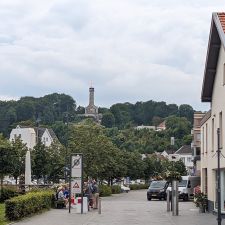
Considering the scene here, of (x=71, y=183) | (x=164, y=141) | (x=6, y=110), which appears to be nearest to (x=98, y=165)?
(x=71, y=183)

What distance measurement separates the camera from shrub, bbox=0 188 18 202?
39.7 m

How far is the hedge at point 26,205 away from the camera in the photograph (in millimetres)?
26297

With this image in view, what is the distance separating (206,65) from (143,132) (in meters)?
121

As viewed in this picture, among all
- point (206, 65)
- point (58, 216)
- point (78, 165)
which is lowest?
point (58, 216)

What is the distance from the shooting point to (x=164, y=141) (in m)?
161

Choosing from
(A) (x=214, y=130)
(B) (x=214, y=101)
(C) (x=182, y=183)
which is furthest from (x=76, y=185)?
(C) (x=182, y=183)

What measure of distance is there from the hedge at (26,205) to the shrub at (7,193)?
198 inches

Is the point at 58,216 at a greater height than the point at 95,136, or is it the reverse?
the point at 95,136

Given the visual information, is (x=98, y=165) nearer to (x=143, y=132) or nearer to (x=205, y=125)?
(x=205, y=125)

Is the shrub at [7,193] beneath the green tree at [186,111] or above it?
beneath

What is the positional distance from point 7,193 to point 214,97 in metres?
15.5

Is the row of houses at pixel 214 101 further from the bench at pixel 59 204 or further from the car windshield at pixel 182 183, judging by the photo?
the car windshield at pixel 182 183

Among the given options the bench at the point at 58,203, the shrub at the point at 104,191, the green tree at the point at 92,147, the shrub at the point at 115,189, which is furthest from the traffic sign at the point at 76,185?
the shrub at the point at 115,189

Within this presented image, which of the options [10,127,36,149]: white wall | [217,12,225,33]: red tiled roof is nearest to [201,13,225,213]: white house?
[217,12,225,33]: red tiled roof
